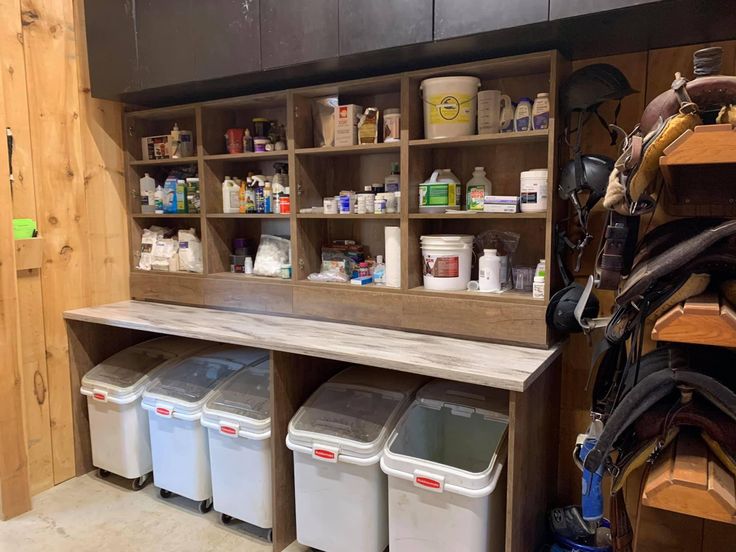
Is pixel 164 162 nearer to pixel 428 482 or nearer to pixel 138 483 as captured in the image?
pixel 138 483

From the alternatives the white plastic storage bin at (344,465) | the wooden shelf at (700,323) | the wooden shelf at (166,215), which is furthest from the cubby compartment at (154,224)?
the wooden shelf at (700,323)

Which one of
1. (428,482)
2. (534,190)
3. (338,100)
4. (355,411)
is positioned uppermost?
(338,100)

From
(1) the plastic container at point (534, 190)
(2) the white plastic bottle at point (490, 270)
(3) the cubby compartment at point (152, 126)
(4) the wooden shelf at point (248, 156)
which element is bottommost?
(2) the white plastic bottle at point (490, 270)

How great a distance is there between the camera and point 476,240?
2.30 metres

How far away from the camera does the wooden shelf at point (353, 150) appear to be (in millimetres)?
2189

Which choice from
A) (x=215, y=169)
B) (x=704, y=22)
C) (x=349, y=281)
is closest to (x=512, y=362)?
(x=349, y=281)

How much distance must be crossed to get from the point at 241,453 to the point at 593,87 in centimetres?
188

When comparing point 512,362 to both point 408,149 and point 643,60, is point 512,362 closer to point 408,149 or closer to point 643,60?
point 408,149

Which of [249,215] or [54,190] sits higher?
[54,190]

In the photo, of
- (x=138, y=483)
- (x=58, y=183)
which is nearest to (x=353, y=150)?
(x=58, y=183)

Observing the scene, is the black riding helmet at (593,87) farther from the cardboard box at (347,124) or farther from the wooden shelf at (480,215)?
the cardboard box at (347,124)

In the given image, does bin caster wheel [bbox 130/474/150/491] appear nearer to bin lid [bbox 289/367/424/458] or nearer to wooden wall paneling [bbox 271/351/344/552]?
wooden wall paneling [bbox 271/351/344/552]

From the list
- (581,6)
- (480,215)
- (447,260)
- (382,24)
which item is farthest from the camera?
(447,260)

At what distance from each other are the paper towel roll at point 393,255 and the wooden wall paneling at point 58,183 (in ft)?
5.18
